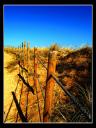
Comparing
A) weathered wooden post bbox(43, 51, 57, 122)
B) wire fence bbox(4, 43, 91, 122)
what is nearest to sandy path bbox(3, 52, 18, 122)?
wire fence bbox(4, 43, 91, 122)

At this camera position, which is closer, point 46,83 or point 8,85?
point 46,83

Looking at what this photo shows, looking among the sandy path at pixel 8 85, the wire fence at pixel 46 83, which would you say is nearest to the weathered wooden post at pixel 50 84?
the wire fence at pixel 46 83

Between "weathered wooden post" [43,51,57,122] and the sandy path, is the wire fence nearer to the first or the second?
"weathered wooden post" [43,51,57,122]

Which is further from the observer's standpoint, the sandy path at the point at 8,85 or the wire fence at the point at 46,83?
the sandy path at the point at 8,85

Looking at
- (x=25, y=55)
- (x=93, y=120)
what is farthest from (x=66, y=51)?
(x=93, y=120)

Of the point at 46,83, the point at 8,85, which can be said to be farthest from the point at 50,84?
the point at 8,85

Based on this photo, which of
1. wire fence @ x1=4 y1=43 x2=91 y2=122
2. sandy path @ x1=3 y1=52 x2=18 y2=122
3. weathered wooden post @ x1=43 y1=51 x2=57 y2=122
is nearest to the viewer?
wire fence @ x1=4 y1=43 x2=91 y2=122

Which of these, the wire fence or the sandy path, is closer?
the wire fence

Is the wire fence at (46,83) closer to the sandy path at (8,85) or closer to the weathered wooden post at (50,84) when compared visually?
the weathered wooden post at (50,84)

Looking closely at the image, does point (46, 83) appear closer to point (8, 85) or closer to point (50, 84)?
point (50, 84)

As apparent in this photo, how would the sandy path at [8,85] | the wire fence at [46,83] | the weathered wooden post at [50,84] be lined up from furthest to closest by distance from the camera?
the sandy path at [8,85] → the weathered wooden post at [50,84] → the wire fence at [46,83]

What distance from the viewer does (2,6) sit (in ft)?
7.72

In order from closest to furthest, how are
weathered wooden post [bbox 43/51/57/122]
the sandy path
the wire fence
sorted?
1. the wire fence
2. weathered wooden post [bbox 43/51/57/122]
3. the sandy path
